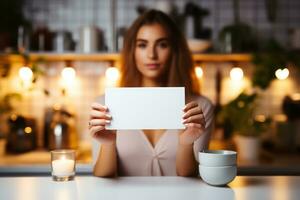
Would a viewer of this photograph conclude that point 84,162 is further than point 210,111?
Yes

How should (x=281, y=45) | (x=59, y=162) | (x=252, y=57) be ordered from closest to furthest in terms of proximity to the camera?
(x=59, y=162) < (x=252, y=57) < (x=281, y=45)

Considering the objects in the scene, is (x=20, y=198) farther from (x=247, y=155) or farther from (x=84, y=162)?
(x=247, y=155)

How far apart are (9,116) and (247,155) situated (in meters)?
1.41

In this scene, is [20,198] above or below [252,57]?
below

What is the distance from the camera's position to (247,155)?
2.25 metres

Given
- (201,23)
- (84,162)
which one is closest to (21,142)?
(84,162)

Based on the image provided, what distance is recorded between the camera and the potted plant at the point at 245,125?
7.42 ft

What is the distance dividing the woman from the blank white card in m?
0.26

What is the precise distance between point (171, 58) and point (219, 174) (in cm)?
74

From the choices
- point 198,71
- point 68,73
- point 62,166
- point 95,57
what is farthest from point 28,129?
point 62,166

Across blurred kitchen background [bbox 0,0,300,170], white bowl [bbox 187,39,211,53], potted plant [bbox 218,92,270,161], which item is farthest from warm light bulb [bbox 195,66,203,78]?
potted plant [bbox 218,92,270,161]

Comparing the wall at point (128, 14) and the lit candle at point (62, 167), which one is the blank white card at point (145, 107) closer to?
the lit candle at point (62, 167)

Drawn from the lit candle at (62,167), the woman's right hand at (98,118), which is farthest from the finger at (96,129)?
the lit candle at (62,167)

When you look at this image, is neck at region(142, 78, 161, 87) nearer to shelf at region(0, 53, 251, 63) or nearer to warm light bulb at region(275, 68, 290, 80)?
shelf at region(0, 53, 251, 63)
